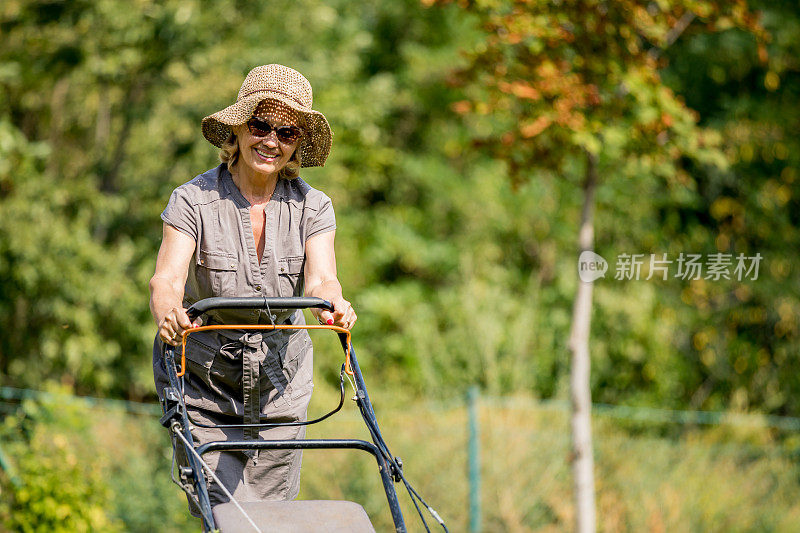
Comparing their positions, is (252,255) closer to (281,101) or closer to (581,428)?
(281,101)

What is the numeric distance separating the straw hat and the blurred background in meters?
2.24

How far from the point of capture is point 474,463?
7156mm

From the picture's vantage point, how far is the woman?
3221 millimetres

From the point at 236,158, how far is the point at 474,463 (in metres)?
4.33

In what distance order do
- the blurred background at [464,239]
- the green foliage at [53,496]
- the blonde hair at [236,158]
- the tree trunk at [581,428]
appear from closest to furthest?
the blonde hair at [236,158] → the green foliage at [53,496] → the blurred background at [464,239] → the tree trunk at [581,428]

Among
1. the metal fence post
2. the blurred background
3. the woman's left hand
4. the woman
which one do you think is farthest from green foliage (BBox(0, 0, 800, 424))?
the woman's left hand

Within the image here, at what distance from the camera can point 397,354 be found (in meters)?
11.6

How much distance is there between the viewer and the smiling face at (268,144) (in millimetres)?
3230

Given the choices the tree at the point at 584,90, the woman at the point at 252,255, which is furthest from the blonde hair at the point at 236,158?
the tree at the point at 584,90

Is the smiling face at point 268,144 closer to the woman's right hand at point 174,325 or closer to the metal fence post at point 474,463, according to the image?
the woman's right hand at point 174,325

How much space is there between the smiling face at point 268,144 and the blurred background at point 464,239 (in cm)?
233

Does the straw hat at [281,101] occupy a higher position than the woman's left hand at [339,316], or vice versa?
the straw hat at [281,101]

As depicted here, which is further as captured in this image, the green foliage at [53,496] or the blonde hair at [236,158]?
the green foliage at [53,496]

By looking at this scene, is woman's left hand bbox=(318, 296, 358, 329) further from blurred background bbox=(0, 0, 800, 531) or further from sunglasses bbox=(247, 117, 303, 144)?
blurred background bbox=(0, 0, 800, 531)
